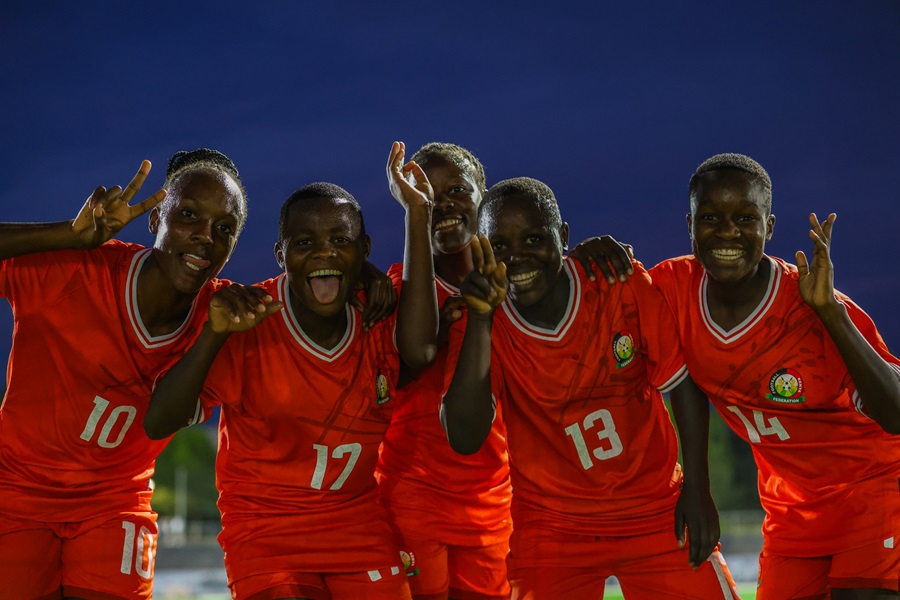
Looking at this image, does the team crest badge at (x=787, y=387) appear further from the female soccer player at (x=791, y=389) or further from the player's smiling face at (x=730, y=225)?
the player's smiling face at (x=730, y=225)

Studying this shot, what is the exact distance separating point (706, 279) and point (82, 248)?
2.90 m

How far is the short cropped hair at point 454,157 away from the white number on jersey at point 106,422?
2038 mm

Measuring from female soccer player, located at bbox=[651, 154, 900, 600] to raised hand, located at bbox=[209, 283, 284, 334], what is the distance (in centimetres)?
192

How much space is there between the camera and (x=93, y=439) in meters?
4.32

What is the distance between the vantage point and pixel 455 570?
4730 millimetres

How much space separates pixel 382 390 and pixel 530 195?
116cm

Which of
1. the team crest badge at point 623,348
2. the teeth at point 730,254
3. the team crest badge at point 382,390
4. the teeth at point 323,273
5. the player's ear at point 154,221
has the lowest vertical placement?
the team crest badge at point 382,390

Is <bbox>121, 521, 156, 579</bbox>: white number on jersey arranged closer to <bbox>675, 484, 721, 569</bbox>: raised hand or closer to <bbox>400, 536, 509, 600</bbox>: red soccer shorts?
<bbox>400, 536, 509, 600</bbox>: red soccer shorts

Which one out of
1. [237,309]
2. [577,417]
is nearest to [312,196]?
[237,309]

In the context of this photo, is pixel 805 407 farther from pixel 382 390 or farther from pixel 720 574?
pixel 382 390

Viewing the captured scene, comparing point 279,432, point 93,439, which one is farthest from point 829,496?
point 93,439

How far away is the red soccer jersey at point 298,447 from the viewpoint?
4.13m

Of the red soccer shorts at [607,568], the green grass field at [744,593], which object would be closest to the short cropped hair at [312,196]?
the red soccer shorts at [607,568]

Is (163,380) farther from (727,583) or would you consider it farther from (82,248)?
(727,583)
